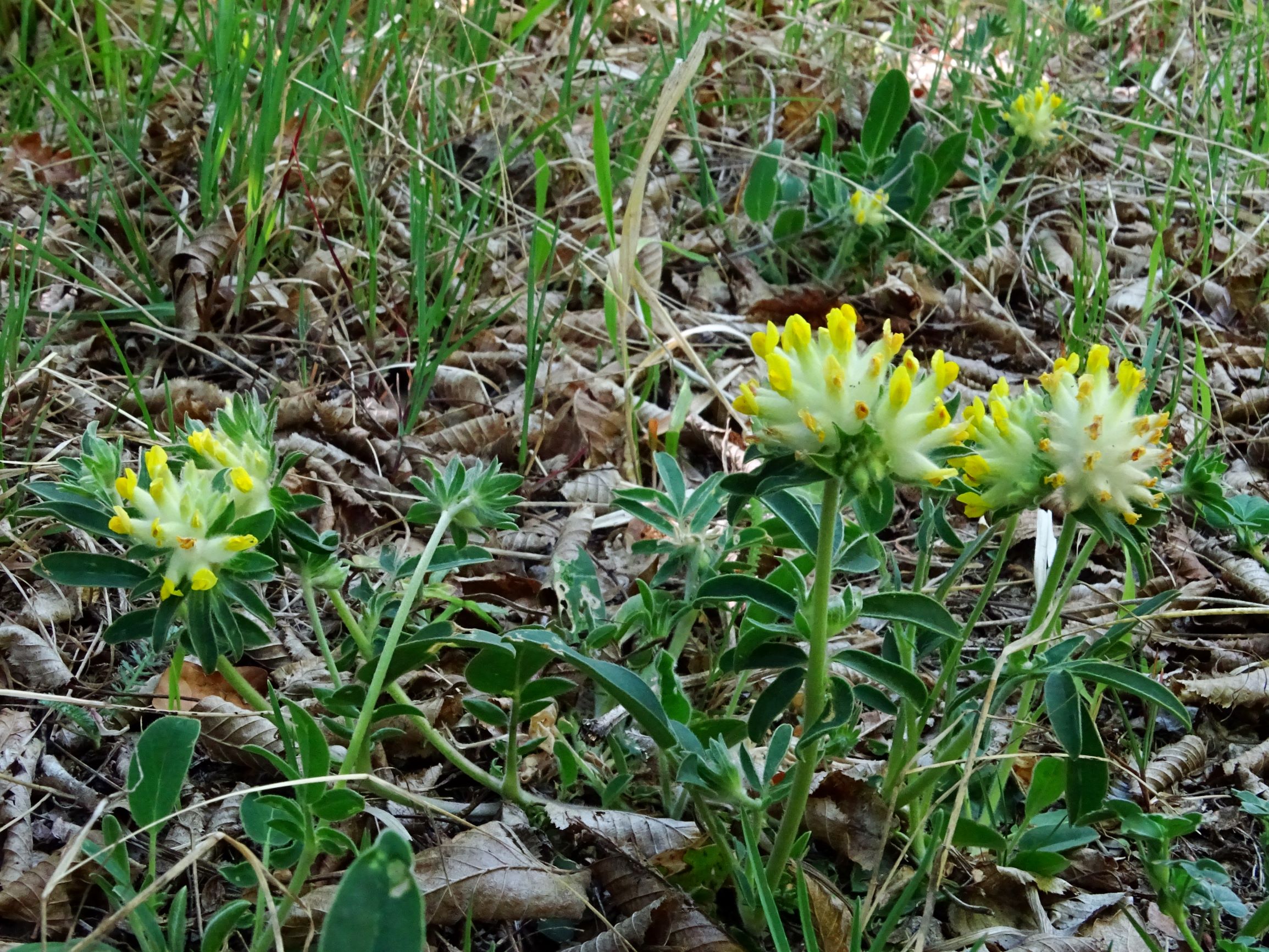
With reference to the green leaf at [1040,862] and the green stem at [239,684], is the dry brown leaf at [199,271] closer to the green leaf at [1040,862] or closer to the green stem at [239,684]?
the green stem at [239,684]

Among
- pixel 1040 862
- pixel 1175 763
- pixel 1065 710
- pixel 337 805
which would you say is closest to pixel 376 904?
pixel 337 805

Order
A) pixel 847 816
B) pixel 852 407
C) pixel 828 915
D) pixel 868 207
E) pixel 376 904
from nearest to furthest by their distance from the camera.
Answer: pixel 376 904, pixel 852 407, pixel 828 915, pixel 847 816, pixel 868 207

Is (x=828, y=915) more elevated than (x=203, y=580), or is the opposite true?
(x=203, y=580)

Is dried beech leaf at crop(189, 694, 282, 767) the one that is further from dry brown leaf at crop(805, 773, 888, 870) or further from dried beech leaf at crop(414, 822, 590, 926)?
dry brown leaf at crop(805, 773, 888, 870)

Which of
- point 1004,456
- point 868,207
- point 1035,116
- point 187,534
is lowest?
point 187,534

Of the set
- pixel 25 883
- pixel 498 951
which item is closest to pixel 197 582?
pixel 25 883

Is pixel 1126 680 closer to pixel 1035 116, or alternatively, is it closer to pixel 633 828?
pixel 633 828

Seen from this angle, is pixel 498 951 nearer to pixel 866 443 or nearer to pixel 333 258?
pixel 866 443
